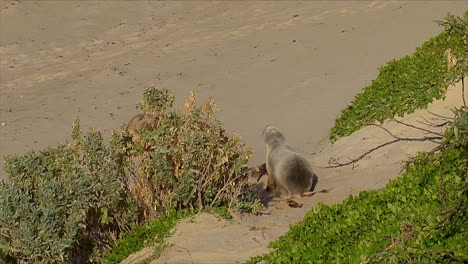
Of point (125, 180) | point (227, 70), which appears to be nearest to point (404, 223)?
point (125, 180)

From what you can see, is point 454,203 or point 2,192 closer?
point 454,203

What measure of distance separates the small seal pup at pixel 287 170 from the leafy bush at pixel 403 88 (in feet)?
3.89

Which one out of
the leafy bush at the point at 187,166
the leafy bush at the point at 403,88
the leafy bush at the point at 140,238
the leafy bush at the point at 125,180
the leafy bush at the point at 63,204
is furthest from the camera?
the leafy bush at the point at 403,88

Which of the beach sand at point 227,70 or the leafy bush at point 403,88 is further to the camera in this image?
the leafy bush at point 403,88

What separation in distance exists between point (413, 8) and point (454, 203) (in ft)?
33.5

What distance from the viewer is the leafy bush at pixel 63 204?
6.86 m

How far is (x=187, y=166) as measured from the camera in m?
7.83

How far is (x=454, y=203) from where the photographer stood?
5.67 metres

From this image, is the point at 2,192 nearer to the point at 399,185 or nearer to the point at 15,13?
the point at 399,185

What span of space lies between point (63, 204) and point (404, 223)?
3.24m

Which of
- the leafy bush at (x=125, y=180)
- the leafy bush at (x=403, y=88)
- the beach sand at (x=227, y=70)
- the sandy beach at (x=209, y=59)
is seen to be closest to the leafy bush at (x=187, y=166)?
the leafy bush at (x=125, y=180)

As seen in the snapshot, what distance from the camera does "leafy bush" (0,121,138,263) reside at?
6.86 meters

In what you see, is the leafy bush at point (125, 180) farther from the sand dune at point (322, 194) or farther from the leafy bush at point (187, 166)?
the sand dune at point (322, 194)

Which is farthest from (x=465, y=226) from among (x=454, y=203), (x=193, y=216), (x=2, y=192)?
(x=2, y=192)
